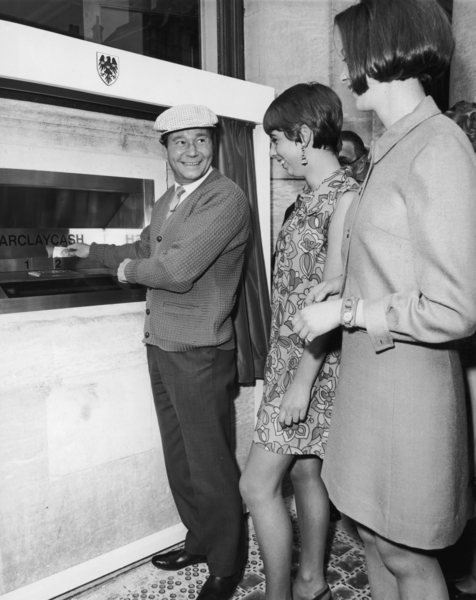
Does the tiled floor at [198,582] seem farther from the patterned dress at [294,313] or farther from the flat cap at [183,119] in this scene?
the flat cap at [183,119]

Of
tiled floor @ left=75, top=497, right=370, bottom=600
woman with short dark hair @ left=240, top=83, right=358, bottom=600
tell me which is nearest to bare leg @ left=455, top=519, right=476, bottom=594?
tiled floor @ left=75, top=497, right=370, bottom=600

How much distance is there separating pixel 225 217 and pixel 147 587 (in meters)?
1.59

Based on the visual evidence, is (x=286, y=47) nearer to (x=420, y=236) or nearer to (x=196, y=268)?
(x=196, y=268)

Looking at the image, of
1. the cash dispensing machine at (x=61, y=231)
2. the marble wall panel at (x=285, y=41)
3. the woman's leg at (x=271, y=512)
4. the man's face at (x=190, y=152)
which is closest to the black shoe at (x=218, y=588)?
the woman's leg at (x=271, y=512)

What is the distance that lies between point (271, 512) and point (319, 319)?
893 millimetres

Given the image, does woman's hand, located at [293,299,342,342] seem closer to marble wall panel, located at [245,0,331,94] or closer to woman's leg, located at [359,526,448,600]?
woman's leg, located at [359,526,448,600]

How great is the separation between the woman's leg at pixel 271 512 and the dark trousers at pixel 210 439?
346mm

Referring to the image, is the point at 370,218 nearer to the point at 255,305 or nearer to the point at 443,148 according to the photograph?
the point at 443,148

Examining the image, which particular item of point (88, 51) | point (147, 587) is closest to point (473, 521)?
point (147, 587)

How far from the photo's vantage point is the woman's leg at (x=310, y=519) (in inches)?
75.9

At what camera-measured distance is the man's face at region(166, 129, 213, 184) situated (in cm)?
212

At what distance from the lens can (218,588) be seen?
2160mm

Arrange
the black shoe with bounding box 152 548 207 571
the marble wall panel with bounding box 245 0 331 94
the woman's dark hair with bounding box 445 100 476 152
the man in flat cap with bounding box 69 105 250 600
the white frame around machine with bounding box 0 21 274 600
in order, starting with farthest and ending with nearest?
the marble wall panel with bounding box 245 0 331 94, the black shoe with bounding box 152 548 207 571, the man in flat cap with bounding box 69 105 250 600, the white frame around machine with bounding box 0 21 274 600, the woman's dark hair with bounding box 445 100 476 152

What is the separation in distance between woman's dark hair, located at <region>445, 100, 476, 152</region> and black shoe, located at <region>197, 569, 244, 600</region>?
1830 mm
